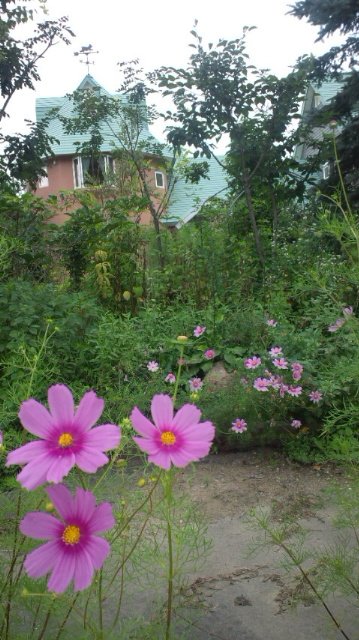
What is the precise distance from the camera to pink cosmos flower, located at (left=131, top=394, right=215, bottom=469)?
2.22 ft

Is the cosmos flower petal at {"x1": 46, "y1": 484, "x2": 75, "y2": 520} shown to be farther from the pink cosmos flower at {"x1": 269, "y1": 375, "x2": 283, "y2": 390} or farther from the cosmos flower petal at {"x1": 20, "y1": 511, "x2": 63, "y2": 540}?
the pink cosmos flower at {"x1": 269, "y1": 375, "x2": 283, "y2": 390}

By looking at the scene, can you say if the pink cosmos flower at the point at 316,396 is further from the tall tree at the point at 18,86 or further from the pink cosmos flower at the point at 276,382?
the tall tree at the point at 18,86

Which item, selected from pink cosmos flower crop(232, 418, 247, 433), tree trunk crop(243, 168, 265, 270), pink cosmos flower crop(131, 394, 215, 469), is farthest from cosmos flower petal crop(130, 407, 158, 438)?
tree trunk crop(243, 168, 265, 270)

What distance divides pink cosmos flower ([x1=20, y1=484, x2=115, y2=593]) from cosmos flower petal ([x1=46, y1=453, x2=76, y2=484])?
0.15 ft

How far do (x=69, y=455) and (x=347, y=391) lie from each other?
265cm

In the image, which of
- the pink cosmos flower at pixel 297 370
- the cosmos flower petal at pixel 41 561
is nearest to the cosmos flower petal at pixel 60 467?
the cosmos flower petal at pixel 41 561

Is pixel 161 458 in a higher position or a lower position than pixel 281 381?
lower

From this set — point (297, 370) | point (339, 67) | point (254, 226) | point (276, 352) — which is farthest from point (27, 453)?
point (339, 67)

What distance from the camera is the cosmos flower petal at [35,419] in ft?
2.19

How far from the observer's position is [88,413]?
0.69 m

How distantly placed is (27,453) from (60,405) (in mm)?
70

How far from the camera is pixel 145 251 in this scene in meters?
6.07

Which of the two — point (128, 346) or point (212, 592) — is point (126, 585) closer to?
point (212, 592)

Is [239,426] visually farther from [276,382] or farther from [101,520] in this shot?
[101,520]
